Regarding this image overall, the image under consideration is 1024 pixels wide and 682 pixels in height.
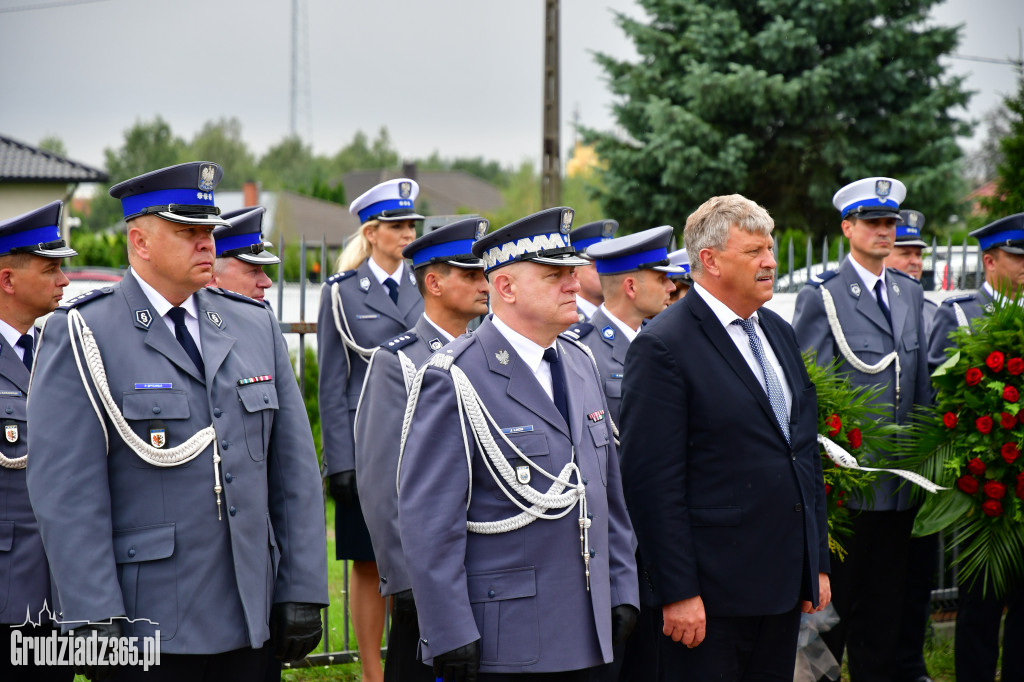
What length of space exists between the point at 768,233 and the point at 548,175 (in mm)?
13440

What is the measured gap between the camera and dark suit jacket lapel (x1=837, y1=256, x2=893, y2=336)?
552cm

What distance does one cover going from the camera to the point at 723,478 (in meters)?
3.59

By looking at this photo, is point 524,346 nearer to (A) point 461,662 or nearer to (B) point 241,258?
(A) point 461,662

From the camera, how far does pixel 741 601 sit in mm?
3562

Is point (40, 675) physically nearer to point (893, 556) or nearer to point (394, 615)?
point (394, 615)

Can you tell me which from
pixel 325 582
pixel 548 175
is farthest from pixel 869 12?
pixel 325 582

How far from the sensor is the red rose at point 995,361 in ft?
16.1

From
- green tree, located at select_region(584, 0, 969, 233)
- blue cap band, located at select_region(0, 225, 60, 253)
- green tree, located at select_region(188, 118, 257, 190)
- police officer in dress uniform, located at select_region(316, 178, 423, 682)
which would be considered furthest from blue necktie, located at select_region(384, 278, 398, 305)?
green tree, located at select_region(188, 118, 257, 190)

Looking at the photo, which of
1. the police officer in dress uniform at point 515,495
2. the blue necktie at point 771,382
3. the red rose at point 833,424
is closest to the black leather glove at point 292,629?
the police officer in dress uniform at point 515,495

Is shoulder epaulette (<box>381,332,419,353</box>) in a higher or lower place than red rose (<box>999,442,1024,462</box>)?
higher

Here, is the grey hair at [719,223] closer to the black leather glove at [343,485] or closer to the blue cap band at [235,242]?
the black leather glove at [343,485]

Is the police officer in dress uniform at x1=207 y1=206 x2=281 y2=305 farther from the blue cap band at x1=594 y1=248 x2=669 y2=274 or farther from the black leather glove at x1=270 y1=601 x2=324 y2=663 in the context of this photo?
the black leather glove at x1=270 y1=601 x2=324 y2=663

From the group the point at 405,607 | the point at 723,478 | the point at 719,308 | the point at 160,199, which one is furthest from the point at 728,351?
the point at 160,199

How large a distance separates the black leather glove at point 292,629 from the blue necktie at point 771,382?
5.70 ft
